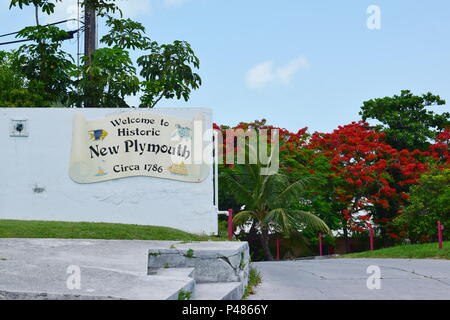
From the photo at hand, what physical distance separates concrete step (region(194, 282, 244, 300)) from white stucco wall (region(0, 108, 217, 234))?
288 inches

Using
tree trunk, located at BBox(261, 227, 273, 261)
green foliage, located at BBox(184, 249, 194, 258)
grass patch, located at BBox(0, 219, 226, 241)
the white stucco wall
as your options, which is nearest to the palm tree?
tree trunk, located at BBox(261, 227, 273, 261)

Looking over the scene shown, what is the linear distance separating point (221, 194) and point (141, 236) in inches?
742

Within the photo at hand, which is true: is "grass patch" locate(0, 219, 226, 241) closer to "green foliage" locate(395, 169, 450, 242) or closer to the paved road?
the paved road

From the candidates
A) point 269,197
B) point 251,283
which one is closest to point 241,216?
point 269,197

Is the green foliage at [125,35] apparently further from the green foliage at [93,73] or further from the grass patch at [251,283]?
the grass patch at [251,283]

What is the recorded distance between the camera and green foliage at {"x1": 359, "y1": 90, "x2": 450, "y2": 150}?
117ft

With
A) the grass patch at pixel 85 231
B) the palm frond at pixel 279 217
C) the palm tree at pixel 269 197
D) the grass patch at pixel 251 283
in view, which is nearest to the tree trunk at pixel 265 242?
the palm tree at pixel 269 197

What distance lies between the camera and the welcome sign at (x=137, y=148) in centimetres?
1570

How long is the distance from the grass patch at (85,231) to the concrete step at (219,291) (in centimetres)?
495

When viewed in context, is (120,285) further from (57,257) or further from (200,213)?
(200,213)

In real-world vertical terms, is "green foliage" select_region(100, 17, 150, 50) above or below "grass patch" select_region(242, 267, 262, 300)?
above

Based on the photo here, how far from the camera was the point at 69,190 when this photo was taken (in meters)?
15.8

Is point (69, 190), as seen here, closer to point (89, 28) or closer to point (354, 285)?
point (354, 285)
